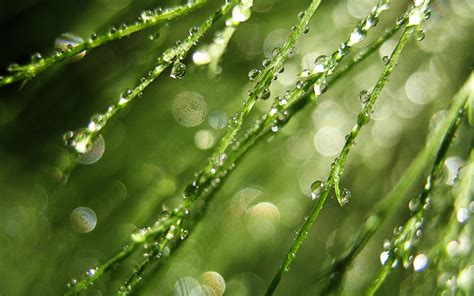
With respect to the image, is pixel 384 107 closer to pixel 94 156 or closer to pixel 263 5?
pixel 263 5

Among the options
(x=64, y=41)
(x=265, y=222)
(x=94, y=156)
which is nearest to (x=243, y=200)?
(x=265, y=222)

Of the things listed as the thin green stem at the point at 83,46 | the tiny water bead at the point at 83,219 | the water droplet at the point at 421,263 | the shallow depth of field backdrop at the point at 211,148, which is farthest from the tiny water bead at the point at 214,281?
the thin green stem at the point at 83,46

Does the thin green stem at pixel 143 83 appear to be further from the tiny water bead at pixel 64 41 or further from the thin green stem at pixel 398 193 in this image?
the tiny water bead at pixel 64 41

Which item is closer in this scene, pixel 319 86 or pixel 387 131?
pixel 319 86

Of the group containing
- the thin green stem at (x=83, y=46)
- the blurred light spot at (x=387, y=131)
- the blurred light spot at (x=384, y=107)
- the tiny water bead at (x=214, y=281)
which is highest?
the blurred light spot at (x=384, y=107)

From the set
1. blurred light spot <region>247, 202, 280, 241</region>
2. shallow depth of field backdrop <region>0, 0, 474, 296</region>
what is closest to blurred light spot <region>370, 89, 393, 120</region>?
shallow depth of field backdrop <region>0, 0, 474, 296</region>

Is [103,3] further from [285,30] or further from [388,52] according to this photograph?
[388,52]

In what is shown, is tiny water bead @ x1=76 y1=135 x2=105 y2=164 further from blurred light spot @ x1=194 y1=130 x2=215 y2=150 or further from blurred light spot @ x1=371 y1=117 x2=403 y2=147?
blurred light spot @ x1=371 y1=117 x2=403 y2=147
